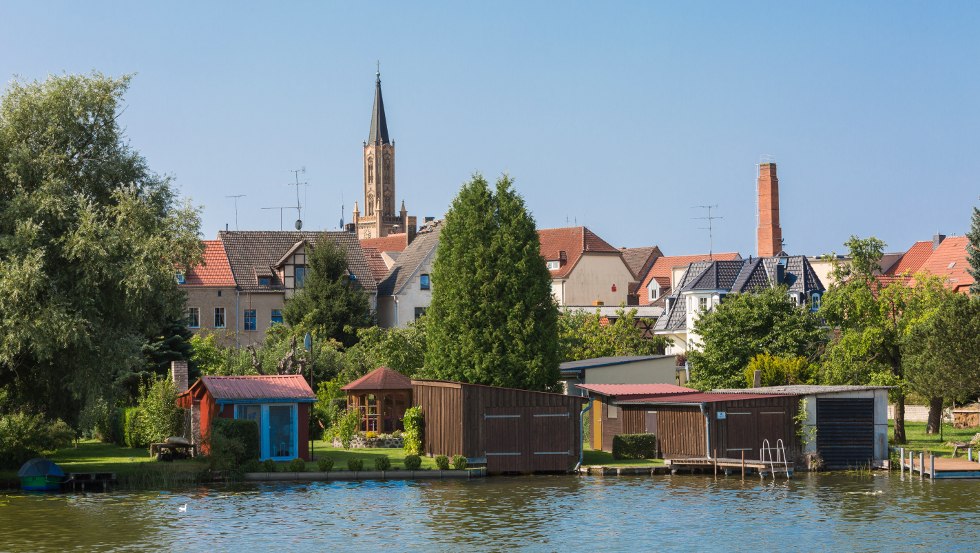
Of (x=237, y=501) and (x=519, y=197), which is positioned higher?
(x=519, y=197)

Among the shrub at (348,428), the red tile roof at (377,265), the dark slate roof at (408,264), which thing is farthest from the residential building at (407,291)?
the shrub at (348,428)

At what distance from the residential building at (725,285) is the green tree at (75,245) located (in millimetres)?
43583

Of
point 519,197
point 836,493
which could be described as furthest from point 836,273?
point 836,493

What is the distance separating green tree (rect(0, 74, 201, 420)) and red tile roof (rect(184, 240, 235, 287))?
130 feet

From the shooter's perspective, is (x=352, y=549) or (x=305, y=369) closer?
(x=352, y=549)

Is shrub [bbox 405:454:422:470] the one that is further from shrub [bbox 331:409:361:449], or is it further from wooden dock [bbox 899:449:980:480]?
wooden dock [bbox 899:449:980:480]

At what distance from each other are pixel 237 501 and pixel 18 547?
891 cm

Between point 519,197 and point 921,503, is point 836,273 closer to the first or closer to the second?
point 519,197

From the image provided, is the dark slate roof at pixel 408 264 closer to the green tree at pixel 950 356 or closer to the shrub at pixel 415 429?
the shrub at pixel 415 429

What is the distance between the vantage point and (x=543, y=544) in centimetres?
3059

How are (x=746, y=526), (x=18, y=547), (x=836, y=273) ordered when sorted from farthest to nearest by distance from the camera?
(x=836, y=273) → (x=746, y=526) → (x=18, y=547)

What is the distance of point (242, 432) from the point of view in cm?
4291

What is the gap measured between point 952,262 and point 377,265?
3889 centimetres

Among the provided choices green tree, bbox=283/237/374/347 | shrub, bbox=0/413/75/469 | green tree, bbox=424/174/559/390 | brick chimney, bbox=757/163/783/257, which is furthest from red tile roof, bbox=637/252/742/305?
shrub, bbox=0/413/75/469
